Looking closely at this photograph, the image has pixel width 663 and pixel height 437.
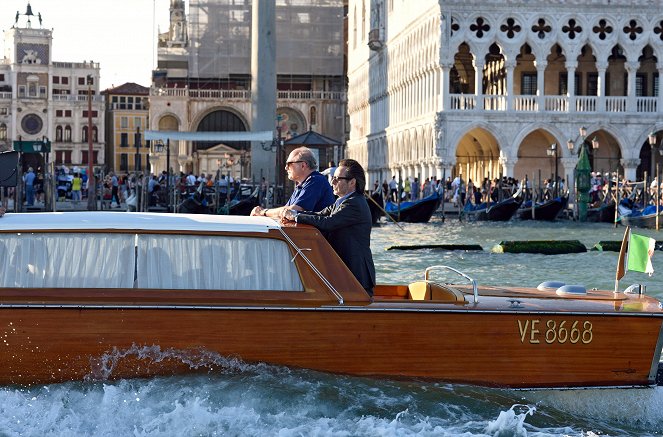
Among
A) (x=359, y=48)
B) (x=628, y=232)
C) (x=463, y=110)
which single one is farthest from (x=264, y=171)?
(x=628, y=232)

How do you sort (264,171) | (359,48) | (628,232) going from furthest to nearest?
(359,48)
(264,171)
(628,232)

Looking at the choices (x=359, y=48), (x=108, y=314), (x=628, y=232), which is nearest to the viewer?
(x=108, y=314)

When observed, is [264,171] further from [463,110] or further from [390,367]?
[390,367]

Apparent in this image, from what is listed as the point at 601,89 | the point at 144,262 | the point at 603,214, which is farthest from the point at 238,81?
the point at 144,262

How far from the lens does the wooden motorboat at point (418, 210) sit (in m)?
39.9

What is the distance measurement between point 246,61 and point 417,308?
69194mm

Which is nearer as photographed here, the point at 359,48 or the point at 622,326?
the point at 622,326

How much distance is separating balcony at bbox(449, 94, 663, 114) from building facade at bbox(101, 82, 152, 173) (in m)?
53.9

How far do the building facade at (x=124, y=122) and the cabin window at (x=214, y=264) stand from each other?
9242 cm

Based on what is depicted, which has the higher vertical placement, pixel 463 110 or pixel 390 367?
pixel 463 110

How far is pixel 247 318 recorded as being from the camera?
7.76 metres

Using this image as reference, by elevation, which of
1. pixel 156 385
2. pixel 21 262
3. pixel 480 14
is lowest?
pixel 156 385

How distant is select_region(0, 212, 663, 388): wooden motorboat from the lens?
7.66m

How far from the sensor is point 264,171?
4816 centimetres
